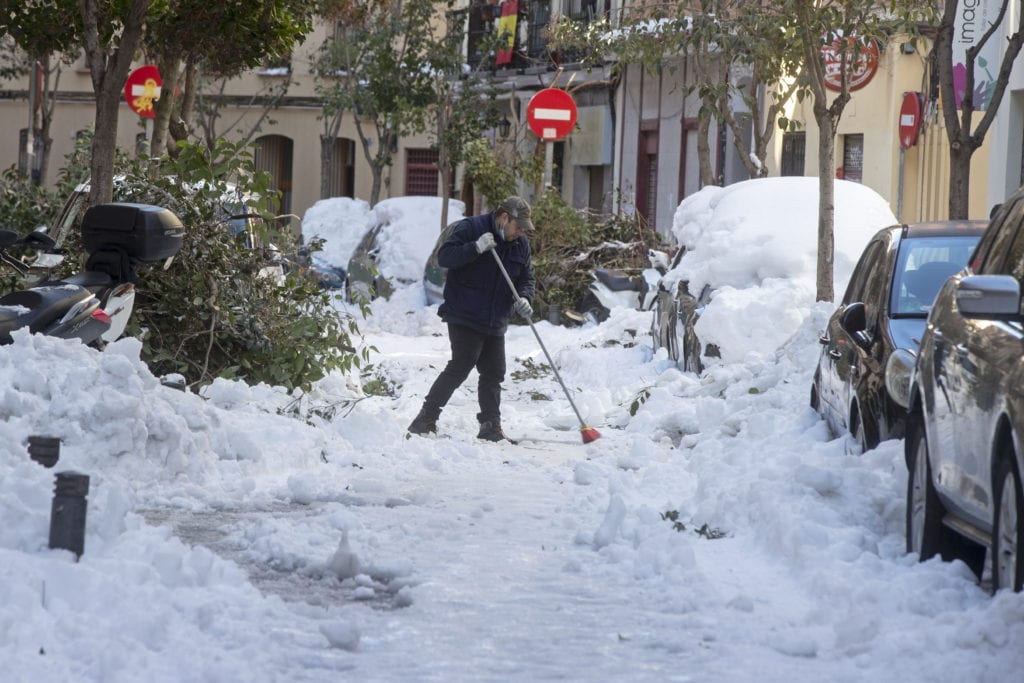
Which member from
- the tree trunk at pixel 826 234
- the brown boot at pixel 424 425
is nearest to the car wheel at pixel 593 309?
the tree trunk at pixel 826 234

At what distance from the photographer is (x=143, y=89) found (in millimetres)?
22016

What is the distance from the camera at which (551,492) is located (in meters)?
9.70

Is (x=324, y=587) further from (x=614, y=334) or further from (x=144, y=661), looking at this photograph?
(x=614, y=334)

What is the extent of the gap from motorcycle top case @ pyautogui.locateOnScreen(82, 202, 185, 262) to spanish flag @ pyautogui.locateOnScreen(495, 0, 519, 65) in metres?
28.5

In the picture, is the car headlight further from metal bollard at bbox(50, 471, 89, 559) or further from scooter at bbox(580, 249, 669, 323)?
scooter at bbox(580, 249, 669, 323)

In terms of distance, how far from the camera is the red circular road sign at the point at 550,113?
24.7m

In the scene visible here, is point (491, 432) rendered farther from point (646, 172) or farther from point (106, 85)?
point (646, 172)

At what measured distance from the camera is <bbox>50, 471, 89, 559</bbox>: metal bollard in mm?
6129

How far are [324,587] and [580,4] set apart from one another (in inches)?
1243

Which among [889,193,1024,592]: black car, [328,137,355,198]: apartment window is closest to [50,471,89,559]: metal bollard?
[889,193,1024,592]: black car

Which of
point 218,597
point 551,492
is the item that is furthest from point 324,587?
point 551,492

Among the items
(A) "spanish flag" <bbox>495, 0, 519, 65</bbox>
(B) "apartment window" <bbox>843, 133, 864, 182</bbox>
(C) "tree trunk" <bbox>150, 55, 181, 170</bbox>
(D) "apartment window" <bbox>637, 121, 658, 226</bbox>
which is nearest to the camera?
(C) "tree trunk" <bbox>150, 55, 181, 170</bbox>

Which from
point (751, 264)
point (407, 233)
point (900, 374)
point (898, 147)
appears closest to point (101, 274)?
point (900, 374)

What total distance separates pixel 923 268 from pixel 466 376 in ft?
11.9
